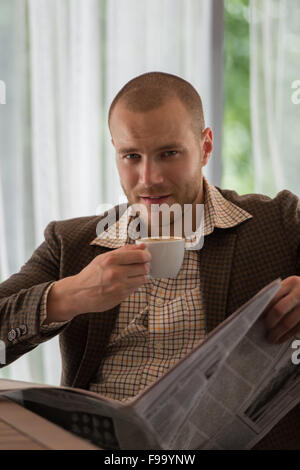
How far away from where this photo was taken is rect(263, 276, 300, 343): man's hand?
853mm

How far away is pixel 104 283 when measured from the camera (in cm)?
99

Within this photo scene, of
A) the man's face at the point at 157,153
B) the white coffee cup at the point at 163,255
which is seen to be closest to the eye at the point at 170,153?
the man's face at the point at 157,153

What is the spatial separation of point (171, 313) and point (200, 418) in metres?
0.50

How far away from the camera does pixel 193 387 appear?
73cm

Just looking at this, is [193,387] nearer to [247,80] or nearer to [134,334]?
[134,334]

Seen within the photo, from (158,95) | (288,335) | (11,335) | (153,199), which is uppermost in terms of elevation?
(158,95)

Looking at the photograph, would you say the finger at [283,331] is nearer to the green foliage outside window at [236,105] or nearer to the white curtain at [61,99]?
the white curtain at [61,99]

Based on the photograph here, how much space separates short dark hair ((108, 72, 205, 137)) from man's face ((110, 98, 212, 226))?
0.06ft

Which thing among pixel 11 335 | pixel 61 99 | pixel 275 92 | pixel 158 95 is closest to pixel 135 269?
pixel 11 335

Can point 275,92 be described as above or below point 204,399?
above

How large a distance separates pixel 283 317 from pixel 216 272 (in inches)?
17.3

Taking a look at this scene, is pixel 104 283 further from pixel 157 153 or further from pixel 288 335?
pixel 157 153

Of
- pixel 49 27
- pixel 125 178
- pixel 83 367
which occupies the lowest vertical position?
pixel 83 367

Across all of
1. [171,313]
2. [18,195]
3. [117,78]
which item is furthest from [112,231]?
[117,78]
